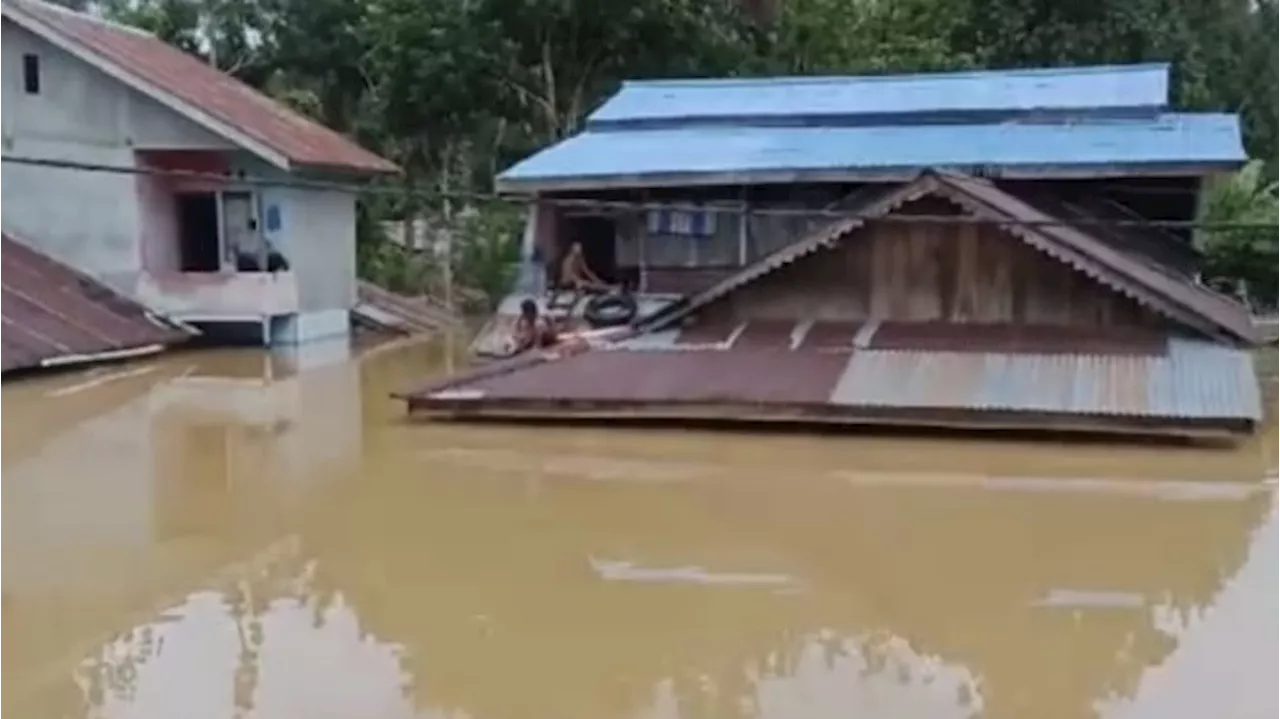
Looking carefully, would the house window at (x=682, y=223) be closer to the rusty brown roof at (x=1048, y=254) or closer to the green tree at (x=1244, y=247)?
the rusty brown roof at (x=1048, y=254)

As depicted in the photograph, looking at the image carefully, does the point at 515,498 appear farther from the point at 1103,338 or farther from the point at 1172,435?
the point at 1103,338

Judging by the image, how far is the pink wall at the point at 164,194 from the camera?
17.8m

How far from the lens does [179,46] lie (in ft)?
83.8

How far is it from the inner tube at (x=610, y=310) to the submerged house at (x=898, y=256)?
261mm

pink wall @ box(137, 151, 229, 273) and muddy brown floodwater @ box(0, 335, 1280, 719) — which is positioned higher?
pink wall @ box(137, 151, 229, 273)

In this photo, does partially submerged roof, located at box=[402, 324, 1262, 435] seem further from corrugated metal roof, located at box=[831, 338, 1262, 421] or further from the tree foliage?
the tree foliage

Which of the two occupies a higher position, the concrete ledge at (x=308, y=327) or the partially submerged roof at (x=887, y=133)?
the partially submerged roof at (x=887, y=133)

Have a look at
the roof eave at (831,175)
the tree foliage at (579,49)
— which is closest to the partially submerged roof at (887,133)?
the roof eave at (831,175)

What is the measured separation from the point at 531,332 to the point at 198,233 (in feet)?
22.4

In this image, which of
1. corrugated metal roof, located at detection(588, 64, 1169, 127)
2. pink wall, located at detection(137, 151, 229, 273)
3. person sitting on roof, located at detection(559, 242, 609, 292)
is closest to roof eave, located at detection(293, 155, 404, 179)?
pink wall, located at detection(137, 151, 229, 273)

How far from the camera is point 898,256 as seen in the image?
13.2 metres

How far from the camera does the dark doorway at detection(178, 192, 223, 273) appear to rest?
62.2 feet

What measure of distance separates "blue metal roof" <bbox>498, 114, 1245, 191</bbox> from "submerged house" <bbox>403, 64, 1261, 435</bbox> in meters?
0.03

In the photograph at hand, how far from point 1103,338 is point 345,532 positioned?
21.8 feet
